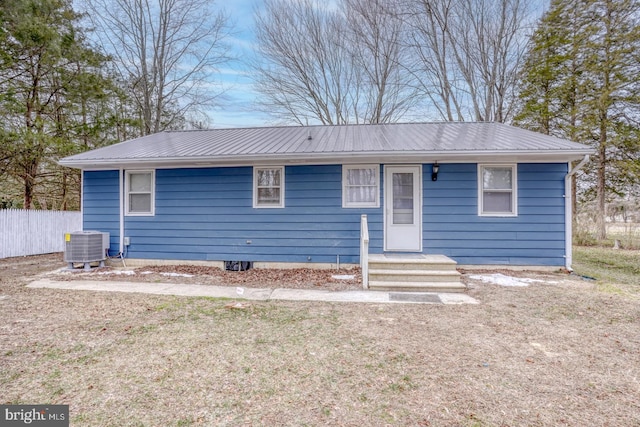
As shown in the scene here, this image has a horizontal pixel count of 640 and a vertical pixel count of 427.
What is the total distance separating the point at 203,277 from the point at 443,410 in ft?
17.7

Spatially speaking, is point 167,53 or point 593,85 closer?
point 593,85

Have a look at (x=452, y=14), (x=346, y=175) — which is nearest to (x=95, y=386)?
(x=346, y=175)

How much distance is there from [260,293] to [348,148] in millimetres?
3536

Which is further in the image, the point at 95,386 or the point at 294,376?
the point at 294,376

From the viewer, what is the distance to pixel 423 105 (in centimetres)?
1516

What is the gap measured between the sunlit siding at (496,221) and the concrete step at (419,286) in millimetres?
1520

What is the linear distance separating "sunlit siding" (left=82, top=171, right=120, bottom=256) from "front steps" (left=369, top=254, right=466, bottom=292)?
6.15 meters

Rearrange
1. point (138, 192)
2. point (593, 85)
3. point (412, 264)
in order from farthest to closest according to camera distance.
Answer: point (593, 85) → point (138, 192) → point (412, 264)

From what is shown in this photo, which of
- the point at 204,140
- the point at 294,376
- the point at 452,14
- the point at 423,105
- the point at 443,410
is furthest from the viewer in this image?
the point at 423,105

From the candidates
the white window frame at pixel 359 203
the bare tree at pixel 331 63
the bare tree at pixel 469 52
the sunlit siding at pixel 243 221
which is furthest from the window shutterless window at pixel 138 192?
the bare tree at pixel 469 52

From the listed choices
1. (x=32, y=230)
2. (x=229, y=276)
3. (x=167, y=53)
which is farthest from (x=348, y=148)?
(x=167, y=53)

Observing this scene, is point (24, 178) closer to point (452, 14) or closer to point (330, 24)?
point (330, 24)

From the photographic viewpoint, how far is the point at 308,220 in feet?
23.4

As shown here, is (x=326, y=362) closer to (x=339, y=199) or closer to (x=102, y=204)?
(x=339, y=199)
